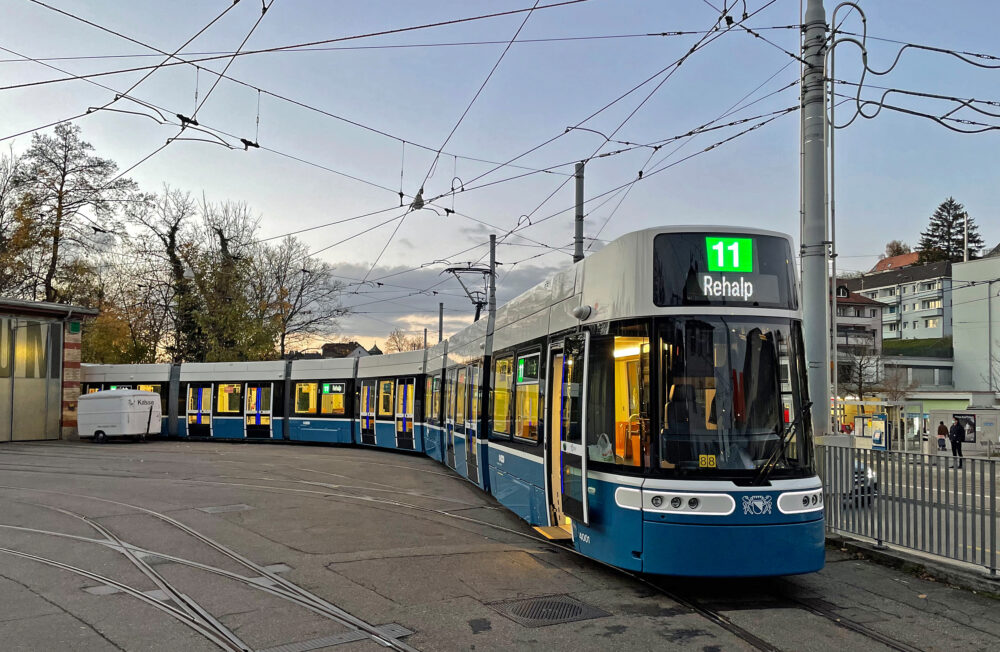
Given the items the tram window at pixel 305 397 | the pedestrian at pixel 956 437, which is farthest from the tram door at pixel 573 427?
the pedestrian at pixel 956 437

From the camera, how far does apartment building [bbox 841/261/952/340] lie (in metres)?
81.2

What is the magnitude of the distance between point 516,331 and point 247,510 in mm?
5035

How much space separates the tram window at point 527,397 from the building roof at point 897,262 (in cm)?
10492

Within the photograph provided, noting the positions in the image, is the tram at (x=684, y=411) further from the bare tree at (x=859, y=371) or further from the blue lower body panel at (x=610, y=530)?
the bare tree at (x=859, y=371)

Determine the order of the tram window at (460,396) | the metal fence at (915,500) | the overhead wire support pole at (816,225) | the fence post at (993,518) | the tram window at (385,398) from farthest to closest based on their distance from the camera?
1. the tram window at (385,398)
2. the tram window at (460,396)
3. the overhead wire support pole at (816,225)
4. the metal fence at (915,500)
5. the fence post at (993,518)

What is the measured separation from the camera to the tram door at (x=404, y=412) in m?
23.9

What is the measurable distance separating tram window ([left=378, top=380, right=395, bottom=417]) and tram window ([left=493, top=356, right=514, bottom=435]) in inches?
523

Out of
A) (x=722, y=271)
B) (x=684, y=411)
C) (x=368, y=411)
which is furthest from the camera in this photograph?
(x=368, y=411)

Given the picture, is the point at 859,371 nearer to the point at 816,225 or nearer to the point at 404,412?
the point at 404,412

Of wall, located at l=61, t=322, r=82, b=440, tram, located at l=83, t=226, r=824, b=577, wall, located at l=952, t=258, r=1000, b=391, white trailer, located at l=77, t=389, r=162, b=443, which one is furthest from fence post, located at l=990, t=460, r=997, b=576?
wall, located at l=952, t=258, r=1000, b=391

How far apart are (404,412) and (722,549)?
723 inches

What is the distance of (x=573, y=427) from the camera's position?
7898 millimetres

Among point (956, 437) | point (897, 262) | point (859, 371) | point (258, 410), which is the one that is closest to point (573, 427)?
point (258, 410)

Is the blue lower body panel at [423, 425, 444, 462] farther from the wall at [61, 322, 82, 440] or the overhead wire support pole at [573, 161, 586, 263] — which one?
the wall at [61, 322, 82, 440]
